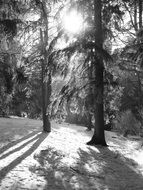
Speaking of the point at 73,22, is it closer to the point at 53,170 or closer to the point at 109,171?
the point at 109,171

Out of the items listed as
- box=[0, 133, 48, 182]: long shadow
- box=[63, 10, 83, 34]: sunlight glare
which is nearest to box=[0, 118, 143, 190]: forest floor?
box=[0, 133, 48, 182]: long shadow

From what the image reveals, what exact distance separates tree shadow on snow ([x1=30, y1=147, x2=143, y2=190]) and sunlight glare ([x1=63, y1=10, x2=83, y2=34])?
5017 millimetres

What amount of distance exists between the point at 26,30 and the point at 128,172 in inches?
267

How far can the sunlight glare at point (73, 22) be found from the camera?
11106mm

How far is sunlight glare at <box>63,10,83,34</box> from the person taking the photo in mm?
11106

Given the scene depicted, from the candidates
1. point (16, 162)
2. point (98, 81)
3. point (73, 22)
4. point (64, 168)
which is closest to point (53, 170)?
point (64, 168)

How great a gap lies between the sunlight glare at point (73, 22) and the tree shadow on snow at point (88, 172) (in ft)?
16.5

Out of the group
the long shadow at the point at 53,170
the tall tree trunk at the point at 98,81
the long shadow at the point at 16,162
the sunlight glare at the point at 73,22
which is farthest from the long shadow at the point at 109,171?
the sunlight glare at the point at 73,22

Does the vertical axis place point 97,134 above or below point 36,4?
below

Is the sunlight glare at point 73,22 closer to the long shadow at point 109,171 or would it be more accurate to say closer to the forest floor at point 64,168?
the forest floor at point 64,168

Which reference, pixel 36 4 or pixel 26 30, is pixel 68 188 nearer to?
pixel 36 4

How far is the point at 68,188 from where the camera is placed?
5.49 meters

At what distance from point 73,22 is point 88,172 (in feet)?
23.4

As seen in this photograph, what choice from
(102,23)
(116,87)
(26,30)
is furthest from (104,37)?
(26,30)
